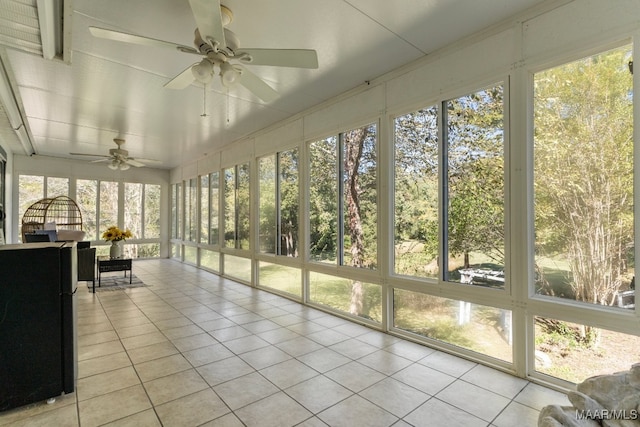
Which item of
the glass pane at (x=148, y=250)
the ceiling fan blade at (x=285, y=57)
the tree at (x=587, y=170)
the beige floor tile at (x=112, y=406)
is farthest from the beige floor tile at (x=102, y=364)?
the glass pane at (x=148, y=250)

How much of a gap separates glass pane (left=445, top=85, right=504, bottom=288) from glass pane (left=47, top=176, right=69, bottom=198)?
33.0 feet

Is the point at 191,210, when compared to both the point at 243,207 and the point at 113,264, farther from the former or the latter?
the point at 243,207

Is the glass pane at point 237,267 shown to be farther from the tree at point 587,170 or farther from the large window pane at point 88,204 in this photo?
the tree at point 587,170

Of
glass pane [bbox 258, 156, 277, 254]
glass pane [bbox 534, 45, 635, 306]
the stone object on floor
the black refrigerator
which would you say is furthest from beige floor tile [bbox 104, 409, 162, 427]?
glass pane [bbox 258, 156, 277, 254]

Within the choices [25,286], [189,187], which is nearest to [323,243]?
[25,286]

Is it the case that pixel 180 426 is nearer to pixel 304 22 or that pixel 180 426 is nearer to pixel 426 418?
pixel 426 418

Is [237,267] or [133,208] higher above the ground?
[133,208]

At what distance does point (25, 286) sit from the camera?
7.40 ft

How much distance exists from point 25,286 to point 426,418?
2.99 m

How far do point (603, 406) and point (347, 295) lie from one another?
2.95 m

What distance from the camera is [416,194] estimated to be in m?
3.46

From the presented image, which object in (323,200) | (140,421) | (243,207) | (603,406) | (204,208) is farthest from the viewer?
(204,208)

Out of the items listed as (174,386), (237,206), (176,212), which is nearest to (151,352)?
(174,386)

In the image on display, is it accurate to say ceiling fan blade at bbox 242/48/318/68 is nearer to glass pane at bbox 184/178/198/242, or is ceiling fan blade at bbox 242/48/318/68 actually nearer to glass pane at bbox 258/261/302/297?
glass pane at bbox 258/261/302/297
